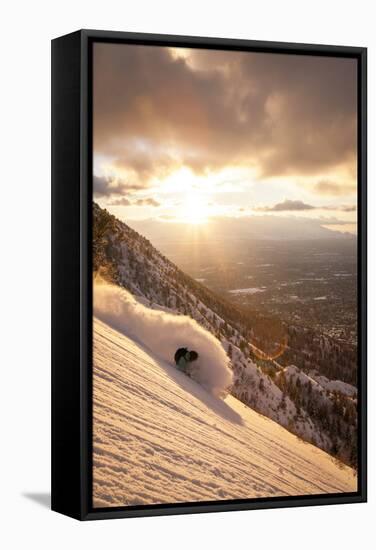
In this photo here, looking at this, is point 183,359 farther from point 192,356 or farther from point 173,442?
point 173,442

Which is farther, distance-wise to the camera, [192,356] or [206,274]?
[206,274]

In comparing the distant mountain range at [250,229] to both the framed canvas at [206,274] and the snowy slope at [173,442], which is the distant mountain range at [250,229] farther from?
the snowy slope at [173,442]

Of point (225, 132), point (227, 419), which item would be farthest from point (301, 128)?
point (227, 419)

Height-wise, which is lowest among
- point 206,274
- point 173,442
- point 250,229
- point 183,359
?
point 173,442

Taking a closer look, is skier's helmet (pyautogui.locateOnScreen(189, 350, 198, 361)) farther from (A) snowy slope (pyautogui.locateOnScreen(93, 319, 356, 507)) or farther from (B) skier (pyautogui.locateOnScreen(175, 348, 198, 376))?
(A) snowy slope (pyautogui.locateOnScreen(93, 319, 356, 507))

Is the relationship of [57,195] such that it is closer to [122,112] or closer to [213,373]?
[122,112]

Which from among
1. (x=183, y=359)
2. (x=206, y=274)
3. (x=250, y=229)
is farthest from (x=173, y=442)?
(x=250, y=229)

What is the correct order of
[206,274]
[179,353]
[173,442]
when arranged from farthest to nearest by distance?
[206,274] < [179,353] < [173,442]
